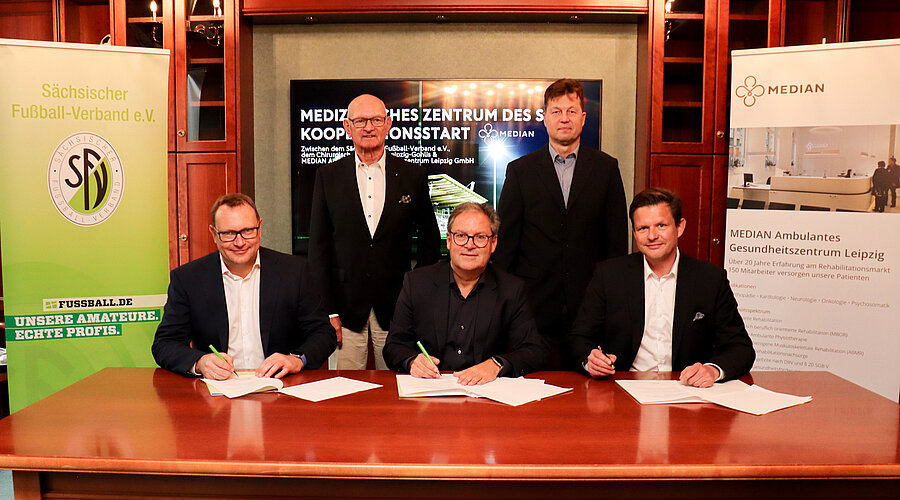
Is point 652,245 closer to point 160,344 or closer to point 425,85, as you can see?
point 160,344

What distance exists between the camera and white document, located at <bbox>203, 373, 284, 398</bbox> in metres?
1.97

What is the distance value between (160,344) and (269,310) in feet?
1.22

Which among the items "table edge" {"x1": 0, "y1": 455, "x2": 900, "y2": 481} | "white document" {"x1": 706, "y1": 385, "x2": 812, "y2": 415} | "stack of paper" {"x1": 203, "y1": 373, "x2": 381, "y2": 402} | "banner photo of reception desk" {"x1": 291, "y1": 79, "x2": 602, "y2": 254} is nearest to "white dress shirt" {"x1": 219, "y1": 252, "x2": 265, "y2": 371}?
"stack of paper" {"x1": 203, "y1": 373, "x2": 381, "y2": 402}

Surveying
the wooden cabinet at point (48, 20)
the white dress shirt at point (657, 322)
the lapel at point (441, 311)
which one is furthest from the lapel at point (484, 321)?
the wooden cabinet at point (48, 20)

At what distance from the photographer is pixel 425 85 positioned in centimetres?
440

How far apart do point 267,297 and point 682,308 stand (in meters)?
1.45

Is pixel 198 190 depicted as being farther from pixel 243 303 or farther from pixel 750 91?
pixel 750 91

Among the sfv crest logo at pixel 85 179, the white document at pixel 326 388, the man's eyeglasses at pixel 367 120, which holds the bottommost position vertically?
the white document at pixel 326 388

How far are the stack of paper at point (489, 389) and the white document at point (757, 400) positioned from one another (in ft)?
1.42

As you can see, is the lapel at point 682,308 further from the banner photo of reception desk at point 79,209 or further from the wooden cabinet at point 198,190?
the wooden cabinet at point 198,190

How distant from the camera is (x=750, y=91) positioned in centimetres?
376

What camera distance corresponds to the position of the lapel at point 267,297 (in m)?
2.44

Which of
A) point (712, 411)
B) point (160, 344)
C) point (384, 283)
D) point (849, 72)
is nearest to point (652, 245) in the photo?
point (712, 411)

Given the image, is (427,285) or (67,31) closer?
(427,285)
